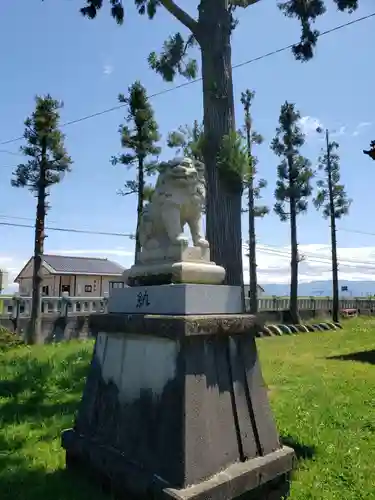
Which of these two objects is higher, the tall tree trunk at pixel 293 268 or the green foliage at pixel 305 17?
the green foliage at pixel 305 17

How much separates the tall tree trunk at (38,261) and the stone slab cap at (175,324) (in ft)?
32.2

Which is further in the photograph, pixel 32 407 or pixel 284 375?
pixel 284 375

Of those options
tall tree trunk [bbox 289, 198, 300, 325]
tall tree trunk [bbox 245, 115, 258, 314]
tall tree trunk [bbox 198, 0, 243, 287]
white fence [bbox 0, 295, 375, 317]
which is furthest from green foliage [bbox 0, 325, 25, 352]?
tall tree trunk [bbox 289, 198, 300, 325]

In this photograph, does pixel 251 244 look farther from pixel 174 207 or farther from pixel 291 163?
pixel 174 207

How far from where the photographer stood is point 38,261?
1366 centimetres

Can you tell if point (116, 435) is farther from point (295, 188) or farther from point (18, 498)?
point (295, 188)

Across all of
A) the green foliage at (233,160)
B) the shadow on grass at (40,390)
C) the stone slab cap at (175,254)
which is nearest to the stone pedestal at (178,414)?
the stone slab cap at (175,254)

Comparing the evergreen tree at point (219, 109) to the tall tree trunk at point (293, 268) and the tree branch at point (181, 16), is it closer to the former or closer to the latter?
the tree branch at point (181, 16)

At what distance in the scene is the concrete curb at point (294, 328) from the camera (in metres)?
17.2

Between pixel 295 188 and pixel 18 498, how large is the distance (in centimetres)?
1862

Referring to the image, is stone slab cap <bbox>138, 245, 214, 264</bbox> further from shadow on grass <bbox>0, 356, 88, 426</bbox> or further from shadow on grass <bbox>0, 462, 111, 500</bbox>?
shadow on grass <bbox>0, 356, 88, 426</bbox>

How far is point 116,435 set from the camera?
12.7ft

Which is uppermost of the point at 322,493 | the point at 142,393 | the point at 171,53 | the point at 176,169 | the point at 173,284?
the point at 171,53

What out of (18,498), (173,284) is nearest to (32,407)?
(18,498)
